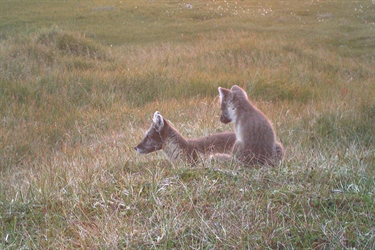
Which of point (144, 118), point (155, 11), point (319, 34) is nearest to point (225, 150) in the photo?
point (144, 118)

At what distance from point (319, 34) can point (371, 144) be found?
43.9 ft

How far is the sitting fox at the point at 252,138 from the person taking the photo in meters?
4.60

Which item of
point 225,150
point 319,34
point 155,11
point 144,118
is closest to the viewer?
point 225,150

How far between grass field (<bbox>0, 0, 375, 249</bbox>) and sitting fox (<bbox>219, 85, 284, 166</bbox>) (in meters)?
0.13

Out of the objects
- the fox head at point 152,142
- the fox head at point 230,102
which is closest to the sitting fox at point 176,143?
the fox head at point 152,142

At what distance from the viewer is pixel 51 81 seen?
987 centimetres

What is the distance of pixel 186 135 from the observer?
6297 millimetres

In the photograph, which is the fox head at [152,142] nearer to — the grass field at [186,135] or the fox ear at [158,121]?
the fox ear at [158,121]

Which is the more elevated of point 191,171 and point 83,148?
point 191,171

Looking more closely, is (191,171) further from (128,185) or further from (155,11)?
(155,11)

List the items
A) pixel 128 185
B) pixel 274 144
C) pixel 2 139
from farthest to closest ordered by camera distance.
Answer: pixel 2 139 < pixel 274 144 < pixel 128 185

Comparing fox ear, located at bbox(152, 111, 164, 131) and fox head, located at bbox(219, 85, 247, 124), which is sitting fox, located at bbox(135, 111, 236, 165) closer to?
fox ear, located at bbox(152, 111, 164, 131)

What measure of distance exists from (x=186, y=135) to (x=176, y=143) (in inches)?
45.3

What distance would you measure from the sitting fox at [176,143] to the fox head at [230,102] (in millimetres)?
384
